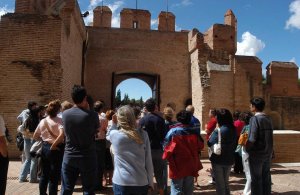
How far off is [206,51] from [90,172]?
1321 centimetres

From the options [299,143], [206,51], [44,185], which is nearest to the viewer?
[44,185]

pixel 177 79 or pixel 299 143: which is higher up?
pixel 177 79

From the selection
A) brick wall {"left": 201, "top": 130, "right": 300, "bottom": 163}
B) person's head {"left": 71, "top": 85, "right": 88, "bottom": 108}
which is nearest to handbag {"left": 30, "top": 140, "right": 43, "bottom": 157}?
person's head {"left": 71, "top": 85, "right": 88, "bottom": 108}

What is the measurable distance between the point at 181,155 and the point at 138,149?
111 cm

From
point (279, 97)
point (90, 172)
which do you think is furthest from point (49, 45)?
point (279, 97)

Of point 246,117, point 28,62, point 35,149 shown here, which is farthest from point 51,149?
point 28,62

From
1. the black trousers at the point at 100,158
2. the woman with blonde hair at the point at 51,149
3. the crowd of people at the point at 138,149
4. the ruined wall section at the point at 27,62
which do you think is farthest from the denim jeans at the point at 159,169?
Result: the ruined wall section at the point at 27,62

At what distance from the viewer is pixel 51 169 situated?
470 centimetres

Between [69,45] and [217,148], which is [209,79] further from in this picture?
[217,148]

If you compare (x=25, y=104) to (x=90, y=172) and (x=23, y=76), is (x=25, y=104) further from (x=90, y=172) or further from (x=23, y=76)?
(x=90, y=172)

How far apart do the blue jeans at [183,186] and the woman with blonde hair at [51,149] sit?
5.77 feet

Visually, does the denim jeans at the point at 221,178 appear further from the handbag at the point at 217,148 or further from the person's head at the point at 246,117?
the person's head at the point at 246,117

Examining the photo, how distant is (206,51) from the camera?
1622 cm

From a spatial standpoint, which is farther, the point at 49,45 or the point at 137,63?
the point at 137,63
